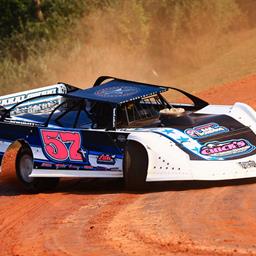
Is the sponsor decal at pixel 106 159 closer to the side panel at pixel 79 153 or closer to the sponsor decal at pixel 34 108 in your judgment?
the side panel at pixel 79 153

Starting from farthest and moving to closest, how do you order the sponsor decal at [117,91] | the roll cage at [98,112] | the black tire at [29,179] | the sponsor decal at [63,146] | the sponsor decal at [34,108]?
the sponsor decal at [34,108] < the black tire at [29,179] < the sponsor decal at [117,91] < the roll cage at [98,112] < the sponsor decal at [63,146]

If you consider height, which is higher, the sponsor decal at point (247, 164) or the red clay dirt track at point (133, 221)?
the sponsor decal at point (247, 164)

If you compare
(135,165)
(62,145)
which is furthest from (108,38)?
(135,165)

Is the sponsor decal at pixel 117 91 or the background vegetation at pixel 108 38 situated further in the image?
the background vegetation at pixel 108 38

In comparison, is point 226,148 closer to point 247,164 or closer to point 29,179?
point 247,164

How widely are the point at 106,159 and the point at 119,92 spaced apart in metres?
1.35

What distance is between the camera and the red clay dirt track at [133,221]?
26.4 feet

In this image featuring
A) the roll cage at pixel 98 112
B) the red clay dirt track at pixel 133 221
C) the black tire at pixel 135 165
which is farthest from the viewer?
the roll cage at pixel 98 112

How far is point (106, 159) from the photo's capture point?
37.8 ft

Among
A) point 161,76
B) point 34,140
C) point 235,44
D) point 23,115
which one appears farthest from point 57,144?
point 235,44

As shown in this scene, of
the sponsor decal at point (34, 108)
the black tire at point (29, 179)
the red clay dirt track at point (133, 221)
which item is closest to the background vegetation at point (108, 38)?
the sponsor decal at point (34, 108)

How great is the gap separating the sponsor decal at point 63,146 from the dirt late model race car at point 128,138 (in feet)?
0.05

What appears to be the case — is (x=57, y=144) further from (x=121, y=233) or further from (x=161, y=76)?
(x=161, y=76)

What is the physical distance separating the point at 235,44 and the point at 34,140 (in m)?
19.8
